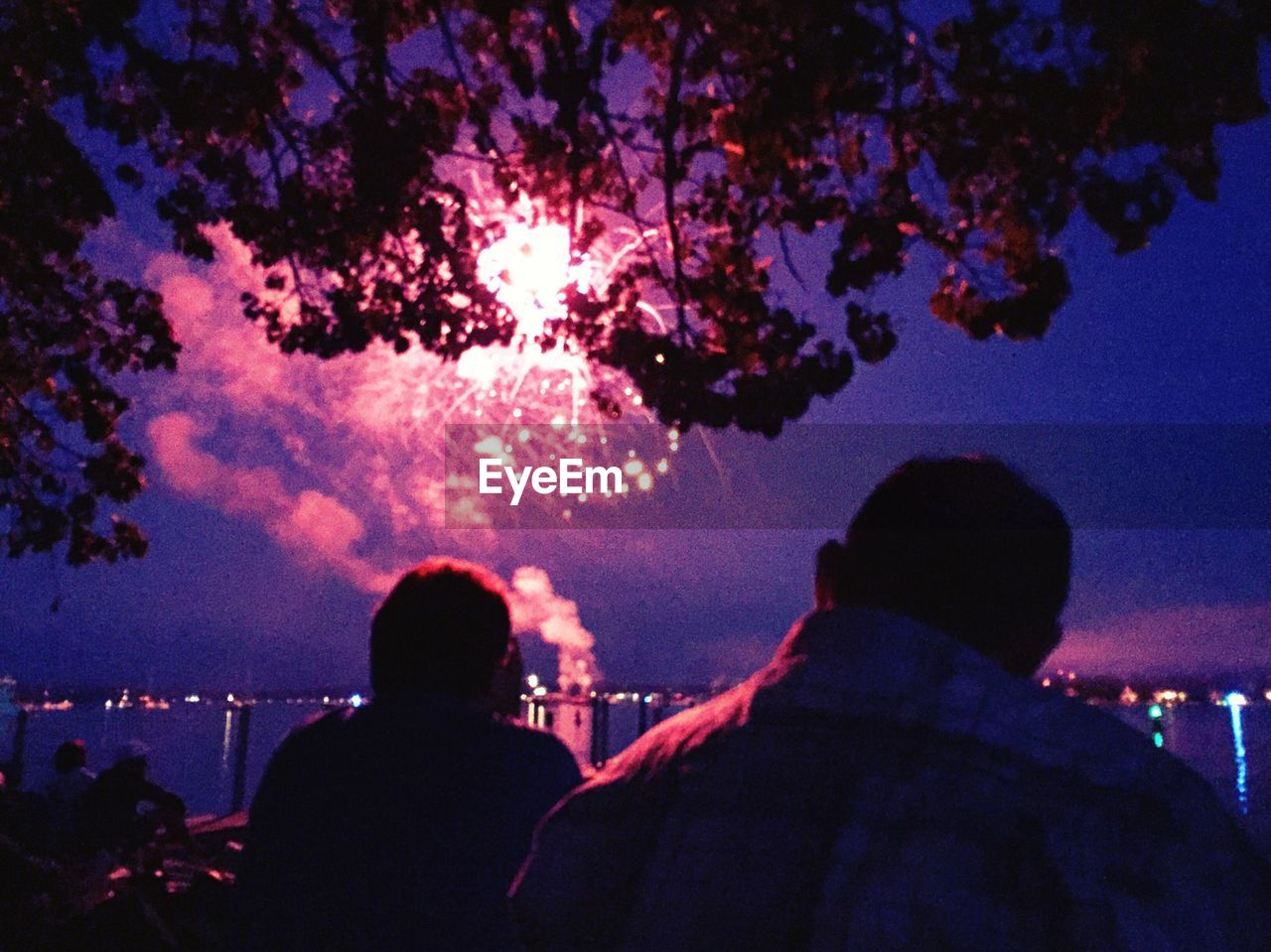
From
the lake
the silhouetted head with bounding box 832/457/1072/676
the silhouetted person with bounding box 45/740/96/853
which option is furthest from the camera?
the lake

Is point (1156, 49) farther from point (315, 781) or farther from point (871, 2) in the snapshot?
point (315, 781)

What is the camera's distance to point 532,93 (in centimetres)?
654

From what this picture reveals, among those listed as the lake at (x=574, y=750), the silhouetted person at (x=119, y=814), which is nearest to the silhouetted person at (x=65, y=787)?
the lake at (x=574, y=750)

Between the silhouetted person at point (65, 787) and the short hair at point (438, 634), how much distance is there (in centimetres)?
713

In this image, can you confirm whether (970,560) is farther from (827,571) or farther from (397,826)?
(397,826)

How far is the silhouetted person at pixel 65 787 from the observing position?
8.60 metres


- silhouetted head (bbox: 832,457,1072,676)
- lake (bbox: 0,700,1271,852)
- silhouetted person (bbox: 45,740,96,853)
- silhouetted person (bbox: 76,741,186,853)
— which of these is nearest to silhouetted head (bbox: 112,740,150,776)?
silhouetted person (bbox: 76,741,186,853)

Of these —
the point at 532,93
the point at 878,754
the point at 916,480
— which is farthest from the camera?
the point at 532,93

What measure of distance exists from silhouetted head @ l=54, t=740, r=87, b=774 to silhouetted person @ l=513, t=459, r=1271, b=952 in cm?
875

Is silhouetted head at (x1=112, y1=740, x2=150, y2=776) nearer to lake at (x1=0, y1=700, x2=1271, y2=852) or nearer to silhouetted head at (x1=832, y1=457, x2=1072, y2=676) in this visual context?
lake at (x1=0, y1=700, x2=1271, y2=852)

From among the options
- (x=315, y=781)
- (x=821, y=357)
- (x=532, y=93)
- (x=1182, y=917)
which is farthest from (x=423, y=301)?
(x=1182, y=917)

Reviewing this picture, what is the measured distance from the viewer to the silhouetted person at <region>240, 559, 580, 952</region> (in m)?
2.44

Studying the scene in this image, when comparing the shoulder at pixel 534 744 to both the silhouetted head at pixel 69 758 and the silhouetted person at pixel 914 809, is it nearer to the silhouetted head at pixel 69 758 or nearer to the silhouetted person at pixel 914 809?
the silhouetted person at pixel 914 809

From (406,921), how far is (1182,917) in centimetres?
175
